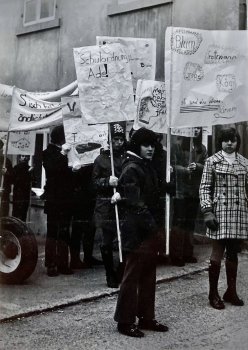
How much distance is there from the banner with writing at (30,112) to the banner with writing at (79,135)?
25 cm

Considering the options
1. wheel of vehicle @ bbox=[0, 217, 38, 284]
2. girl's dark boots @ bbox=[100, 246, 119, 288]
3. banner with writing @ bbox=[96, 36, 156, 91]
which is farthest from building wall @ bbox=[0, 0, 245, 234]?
girl's dark boots @ bbox=[100, 246, 119, 288]

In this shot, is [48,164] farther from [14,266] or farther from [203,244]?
[203,244]

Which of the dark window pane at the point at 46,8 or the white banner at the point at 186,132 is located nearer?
the dark window pane at the point at 46,8

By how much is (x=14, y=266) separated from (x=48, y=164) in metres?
1.26

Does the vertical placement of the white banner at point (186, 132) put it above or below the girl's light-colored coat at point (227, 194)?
above

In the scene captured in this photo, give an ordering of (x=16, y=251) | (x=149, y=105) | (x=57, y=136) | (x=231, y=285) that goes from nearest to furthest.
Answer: (x=231, y=285) < (x=16, y=251) < (x=149, y=105) < (x=57, y=136)

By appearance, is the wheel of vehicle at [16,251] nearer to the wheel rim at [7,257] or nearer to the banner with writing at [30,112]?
the wheel rim at [7,257]

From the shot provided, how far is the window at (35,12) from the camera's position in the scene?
5723 millimetres

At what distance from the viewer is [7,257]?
529cm

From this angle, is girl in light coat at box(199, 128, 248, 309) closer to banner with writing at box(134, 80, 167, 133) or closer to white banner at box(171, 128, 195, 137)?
banner with writing at box(134, 80, 167, 133)

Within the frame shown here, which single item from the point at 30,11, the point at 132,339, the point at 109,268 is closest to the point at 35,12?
the point at 30,11

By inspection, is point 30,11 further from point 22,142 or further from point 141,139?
point 141,139

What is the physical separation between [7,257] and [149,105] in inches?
90.5

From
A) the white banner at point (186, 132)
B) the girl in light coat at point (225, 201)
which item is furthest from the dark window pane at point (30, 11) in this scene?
the girl in light coat at point (225, 201)
